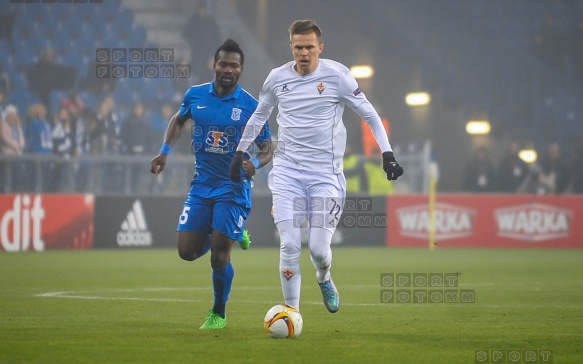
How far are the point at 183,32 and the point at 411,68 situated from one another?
7801 mm

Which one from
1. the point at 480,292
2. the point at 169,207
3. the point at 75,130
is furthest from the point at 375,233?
the point at 480,292

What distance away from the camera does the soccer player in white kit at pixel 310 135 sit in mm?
8531

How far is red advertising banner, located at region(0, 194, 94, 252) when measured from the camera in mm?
19766

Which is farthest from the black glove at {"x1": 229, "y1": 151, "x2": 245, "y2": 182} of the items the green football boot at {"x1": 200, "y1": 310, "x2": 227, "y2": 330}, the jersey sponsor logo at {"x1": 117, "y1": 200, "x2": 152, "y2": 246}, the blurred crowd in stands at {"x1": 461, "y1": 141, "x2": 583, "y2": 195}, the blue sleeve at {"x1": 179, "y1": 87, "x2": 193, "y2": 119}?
the blurred crowd in stands at {"x1": 461, "y1": 141, "x2": 583, "y2": 195}

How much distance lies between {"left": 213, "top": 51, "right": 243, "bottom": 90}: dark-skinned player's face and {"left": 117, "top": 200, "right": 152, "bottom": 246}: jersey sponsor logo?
12.5 meters

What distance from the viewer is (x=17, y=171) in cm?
2009

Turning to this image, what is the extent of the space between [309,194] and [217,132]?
96cm

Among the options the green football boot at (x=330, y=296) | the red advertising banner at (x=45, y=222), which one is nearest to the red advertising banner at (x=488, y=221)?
the red advertising banner at (x=45, y=222)

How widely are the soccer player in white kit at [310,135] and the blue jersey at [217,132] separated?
0.32m

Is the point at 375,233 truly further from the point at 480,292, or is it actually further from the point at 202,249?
the point at 202,249

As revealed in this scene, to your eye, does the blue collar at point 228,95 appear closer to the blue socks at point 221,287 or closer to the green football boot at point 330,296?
the blue socks at point 221,287

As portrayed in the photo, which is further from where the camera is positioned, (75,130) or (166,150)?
(75,130)

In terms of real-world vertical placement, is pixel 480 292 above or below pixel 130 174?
below

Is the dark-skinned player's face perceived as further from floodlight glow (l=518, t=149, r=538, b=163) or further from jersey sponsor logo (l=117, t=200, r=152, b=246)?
floodlight glow (l=518, t=149, r=538, b=163)
